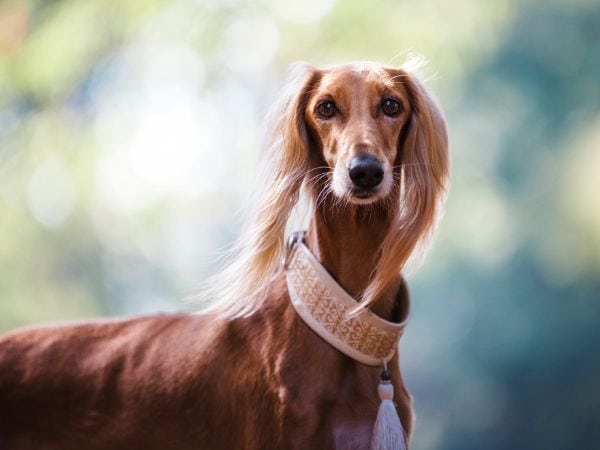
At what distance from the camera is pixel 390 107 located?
5.86 feet

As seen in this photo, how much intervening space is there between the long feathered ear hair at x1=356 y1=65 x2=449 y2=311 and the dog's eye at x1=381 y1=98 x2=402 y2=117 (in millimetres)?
66

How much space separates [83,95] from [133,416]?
96.9 inches

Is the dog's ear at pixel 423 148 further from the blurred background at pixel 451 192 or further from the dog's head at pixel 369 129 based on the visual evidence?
the blurred background at pixel 451 192

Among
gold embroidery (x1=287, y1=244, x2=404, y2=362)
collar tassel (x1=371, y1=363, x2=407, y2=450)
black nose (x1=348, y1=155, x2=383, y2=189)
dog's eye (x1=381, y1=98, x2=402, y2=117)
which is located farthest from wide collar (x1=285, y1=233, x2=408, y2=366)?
dog's eye (x1=381, y1=98, x2=402, y2=117)

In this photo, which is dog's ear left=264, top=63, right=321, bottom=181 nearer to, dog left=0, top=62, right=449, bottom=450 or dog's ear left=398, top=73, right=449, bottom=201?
dog left=0, top=62, right=449, bottom=450

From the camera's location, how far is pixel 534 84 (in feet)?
12.8

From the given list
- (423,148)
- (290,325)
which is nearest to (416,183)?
(423,148)

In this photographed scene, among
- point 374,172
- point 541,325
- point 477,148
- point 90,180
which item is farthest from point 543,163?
point 374,172

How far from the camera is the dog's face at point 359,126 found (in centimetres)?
166

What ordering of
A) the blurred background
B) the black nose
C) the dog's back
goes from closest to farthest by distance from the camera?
1. the black nose
2. the dog's back
3. the blurred background

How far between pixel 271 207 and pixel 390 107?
338 millimetres

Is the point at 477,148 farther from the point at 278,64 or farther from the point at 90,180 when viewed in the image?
the point at 90,180

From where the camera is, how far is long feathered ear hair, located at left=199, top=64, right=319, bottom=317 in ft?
6.04

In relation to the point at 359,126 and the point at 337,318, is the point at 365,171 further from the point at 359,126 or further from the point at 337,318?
the point at 337,318
